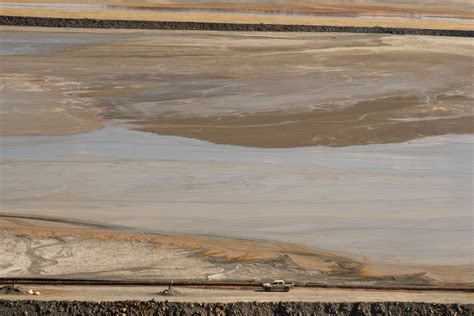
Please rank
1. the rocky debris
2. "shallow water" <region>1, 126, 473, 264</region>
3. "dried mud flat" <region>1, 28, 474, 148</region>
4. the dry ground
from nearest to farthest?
the rocky debris < "shallow water" <region>1, 126, 473, 264</region> < "dried mud flat" <region>1, 28, 474, 148</region> < the dry ground

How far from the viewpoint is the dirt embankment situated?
527 cm

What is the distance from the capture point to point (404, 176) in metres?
8.41

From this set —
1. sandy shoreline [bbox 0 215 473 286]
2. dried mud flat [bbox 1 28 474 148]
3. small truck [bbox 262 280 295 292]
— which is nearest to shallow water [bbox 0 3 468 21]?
dried mud flat [bbox 1 28 474 148]

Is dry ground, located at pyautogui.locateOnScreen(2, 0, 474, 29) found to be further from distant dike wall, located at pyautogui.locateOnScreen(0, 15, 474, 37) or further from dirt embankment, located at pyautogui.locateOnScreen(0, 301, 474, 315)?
dirt embankment, located at pyautogui.locateOnScreen(0, 301, 474, 315)

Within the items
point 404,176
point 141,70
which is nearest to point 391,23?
point 141,70

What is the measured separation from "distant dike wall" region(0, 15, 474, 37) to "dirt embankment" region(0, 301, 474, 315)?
11320 mm

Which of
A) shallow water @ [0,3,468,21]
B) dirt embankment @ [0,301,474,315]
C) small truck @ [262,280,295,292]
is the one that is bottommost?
shallow water @ [0,3,468,21]

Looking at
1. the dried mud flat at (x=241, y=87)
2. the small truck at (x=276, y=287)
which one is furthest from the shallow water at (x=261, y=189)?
the small truck at (x=276, y=287)

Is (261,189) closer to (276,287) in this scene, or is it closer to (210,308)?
(276,287)

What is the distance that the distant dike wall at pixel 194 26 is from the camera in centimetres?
1620

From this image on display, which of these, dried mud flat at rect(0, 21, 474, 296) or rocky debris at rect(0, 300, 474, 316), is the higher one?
rocky debris at rect(0, 300, 474, 316)

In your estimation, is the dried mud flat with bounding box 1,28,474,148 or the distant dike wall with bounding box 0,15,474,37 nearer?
the dried mud flat with bounding box 1,28,474,148

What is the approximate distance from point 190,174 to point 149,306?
300 centimetres

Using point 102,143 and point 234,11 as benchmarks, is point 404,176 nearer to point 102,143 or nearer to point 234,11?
point 102,143
